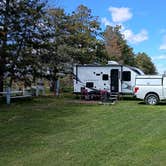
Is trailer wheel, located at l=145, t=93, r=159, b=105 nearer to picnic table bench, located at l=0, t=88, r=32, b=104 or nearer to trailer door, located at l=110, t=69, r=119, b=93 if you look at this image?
trailer door, located at l=110, t=69, r=119, b=93

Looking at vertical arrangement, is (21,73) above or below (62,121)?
above

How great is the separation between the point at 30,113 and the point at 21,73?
758cm

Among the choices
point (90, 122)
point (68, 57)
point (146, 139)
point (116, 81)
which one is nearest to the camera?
point (146, 139)

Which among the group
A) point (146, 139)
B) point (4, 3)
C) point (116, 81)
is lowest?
point (146, 139)

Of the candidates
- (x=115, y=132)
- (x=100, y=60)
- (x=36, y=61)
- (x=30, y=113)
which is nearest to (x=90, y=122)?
(x=115, y=132)

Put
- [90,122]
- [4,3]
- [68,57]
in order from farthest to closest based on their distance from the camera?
[68,57] < [4,3] < [90,122]

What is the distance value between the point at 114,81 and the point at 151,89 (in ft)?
18.5

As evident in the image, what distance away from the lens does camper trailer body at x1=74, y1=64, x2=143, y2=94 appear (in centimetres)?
3231

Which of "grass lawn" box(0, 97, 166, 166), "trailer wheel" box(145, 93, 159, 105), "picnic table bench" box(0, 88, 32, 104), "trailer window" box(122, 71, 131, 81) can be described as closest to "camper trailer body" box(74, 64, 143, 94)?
"trailer window" box(122, 71, 131, 81)

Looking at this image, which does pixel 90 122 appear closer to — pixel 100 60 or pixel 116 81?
pixel 116 81

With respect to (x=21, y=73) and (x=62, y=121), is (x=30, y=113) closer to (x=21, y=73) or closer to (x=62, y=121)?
(x=62, y=121)

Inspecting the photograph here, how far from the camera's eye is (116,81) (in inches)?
1275

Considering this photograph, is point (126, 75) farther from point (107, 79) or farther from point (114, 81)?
point (107, 79)

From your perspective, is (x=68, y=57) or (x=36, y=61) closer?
(x=36, y=61)
